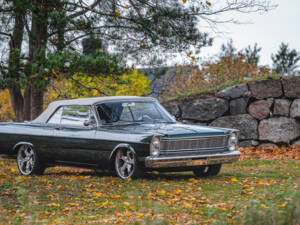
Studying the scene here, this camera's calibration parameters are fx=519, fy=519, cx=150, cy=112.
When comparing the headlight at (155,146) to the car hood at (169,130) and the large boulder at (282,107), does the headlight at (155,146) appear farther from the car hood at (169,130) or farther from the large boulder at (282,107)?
the large boulder at (282,107)

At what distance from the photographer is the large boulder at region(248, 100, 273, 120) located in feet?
50.3

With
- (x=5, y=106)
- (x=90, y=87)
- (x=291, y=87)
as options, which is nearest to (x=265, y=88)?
(x=291, y=87)

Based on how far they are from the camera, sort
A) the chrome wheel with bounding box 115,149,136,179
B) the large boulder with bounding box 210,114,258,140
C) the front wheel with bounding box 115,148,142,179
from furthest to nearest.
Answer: the large boulder with bounding box 210,114,258,140 → the chrome wheel with bounding box 115,149,136,179 → the front wheel with bounding box 115,148,142,179

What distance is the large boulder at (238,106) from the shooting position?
51.3ft

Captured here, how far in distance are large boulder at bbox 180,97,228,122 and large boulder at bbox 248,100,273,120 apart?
81 cm

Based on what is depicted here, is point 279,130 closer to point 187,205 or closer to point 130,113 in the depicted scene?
point 130,113

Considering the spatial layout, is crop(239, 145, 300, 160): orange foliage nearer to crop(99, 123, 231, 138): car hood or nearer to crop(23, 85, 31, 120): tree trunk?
crop(99, 123, 231, 138): car hood

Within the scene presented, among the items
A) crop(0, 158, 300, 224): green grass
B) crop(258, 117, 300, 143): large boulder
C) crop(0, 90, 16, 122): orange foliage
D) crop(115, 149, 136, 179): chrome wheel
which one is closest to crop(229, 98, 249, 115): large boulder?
crop(258, 117, 300, 143): large boulder

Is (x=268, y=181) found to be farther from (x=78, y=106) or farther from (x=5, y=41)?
(x=5, y=41)

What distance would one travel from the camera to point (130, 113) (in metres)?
9.74

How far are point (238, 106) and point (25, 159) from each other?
7.23 m

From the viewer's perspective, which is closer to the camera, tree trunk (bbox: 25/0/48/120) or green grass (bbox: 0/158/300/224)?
green grass (bbox: 0/158/300/224)

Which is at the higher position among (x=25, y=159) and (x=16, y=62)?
(x=16, y=62)

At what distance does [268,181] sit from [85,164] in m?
3.42
